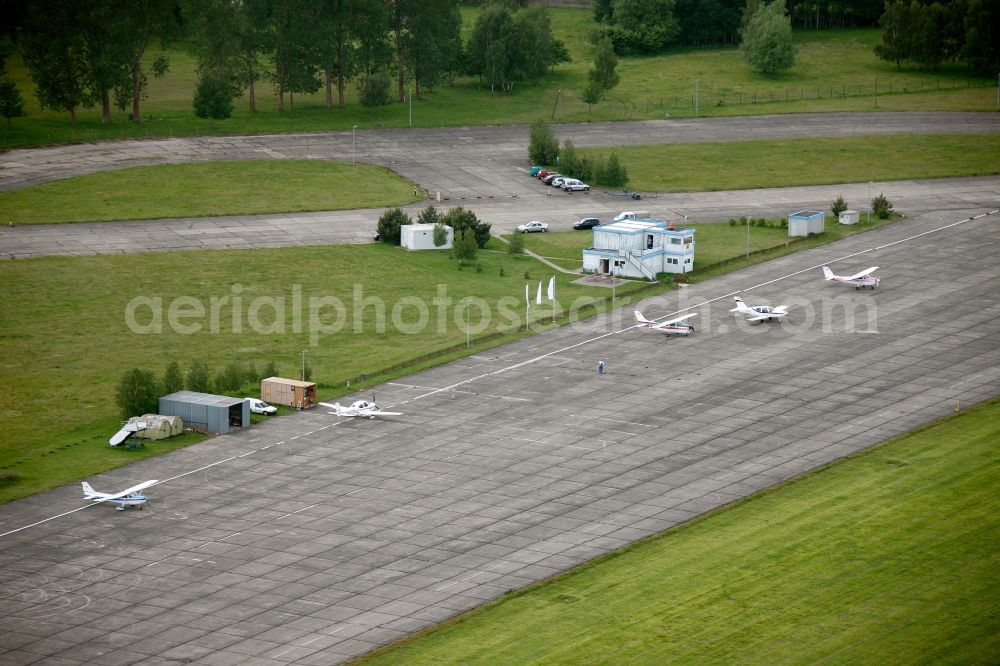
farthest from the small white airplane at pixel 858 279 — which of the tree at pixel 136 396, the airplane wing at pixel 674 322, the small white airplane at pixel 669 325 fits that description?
the tree at pixel 136 396

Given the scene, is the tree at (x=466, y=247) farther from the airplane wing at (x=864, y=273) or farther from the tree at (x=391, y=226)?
the airplane wing at (x=864, y=273)

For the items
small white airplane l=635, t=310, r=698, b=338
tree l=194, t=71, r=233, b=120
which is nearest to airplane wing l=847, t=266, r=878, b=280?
small white airplane l=635, t=310, r=698, b=338

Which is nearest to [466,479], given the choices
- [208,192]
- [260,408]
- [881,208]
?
[260,408]

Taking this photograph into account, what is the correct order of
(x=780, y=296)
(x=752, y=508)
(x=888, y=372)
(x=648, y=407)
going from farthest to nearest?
(x=780, y=296)
(x=888, y=372)
(x=648, y=407)
(x=752, y=508)

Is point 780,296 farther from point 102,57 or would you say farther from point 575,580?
point 102,57

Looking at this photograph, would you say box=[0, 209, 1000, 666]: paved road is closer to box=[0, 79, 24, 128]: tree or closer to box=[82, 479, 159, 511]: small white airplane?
box=[82, 479, 159, 511]: small white airplane

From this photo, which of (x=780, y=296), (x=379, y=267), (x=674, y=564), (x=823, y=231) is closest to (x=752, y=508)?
(x=674, y=564)
